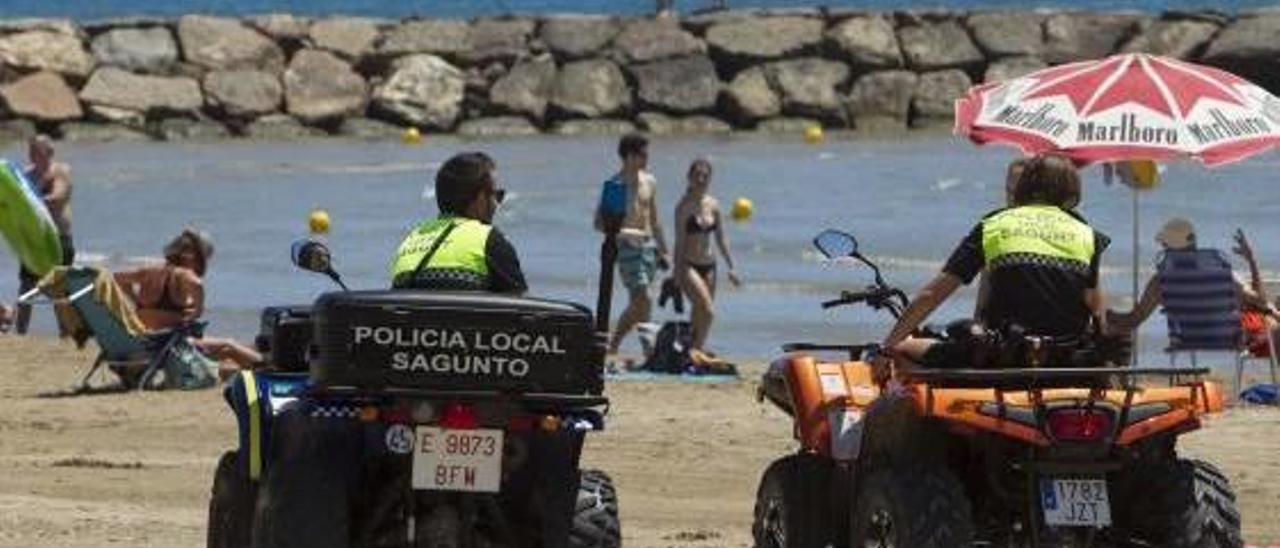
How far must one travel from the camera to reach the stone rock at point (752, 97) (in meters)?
46.9

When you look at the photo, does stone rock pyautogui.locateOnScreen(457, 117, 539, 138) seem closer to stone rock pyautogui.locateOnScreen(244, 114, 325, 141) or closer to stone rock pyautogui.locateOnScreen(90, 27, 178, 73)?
stone rock pyautogui.locateOnScreen(244, 114, 325, 141)

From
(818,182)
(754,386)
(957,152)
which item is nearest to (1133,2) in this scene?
(957,152)

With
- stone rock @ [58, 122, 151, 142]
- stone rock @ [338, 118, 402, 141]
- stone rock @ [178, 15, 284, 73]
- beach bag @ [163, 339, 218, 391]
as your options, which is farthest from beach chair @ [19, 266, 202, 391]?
stone rock @ [178, 15, 284, 73]

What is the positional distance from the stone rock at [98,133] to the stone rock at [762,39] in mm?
8489

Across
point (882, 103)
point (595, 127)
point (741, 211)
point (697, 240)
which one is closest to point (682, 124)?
point (595, 127)

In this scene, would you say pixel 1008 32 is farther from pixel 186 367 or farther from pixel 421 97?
pixel 186 367

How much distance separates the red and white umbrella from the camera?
1318 cm

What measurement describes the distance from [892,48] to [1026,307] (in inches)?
1597

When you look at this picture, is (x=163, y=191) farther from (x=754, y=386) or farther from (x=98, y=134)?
(x=754, y=386)

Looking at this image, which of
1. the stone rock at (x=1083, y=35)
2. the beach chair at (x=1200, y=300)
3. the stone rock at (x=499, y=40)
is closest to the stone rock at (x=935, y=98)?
the stone rock at (x=1083, y=35)

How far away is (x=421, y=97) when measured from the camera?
4678 cm

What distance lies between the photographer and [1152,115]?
44.2 ft

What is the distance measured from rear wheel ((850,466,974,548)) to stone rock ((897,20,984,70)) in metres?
40.1

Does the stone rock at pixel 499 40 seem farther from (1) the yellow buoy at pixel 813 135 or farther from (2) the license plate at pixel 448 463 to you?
(2) the license plate at pixel 448 463
